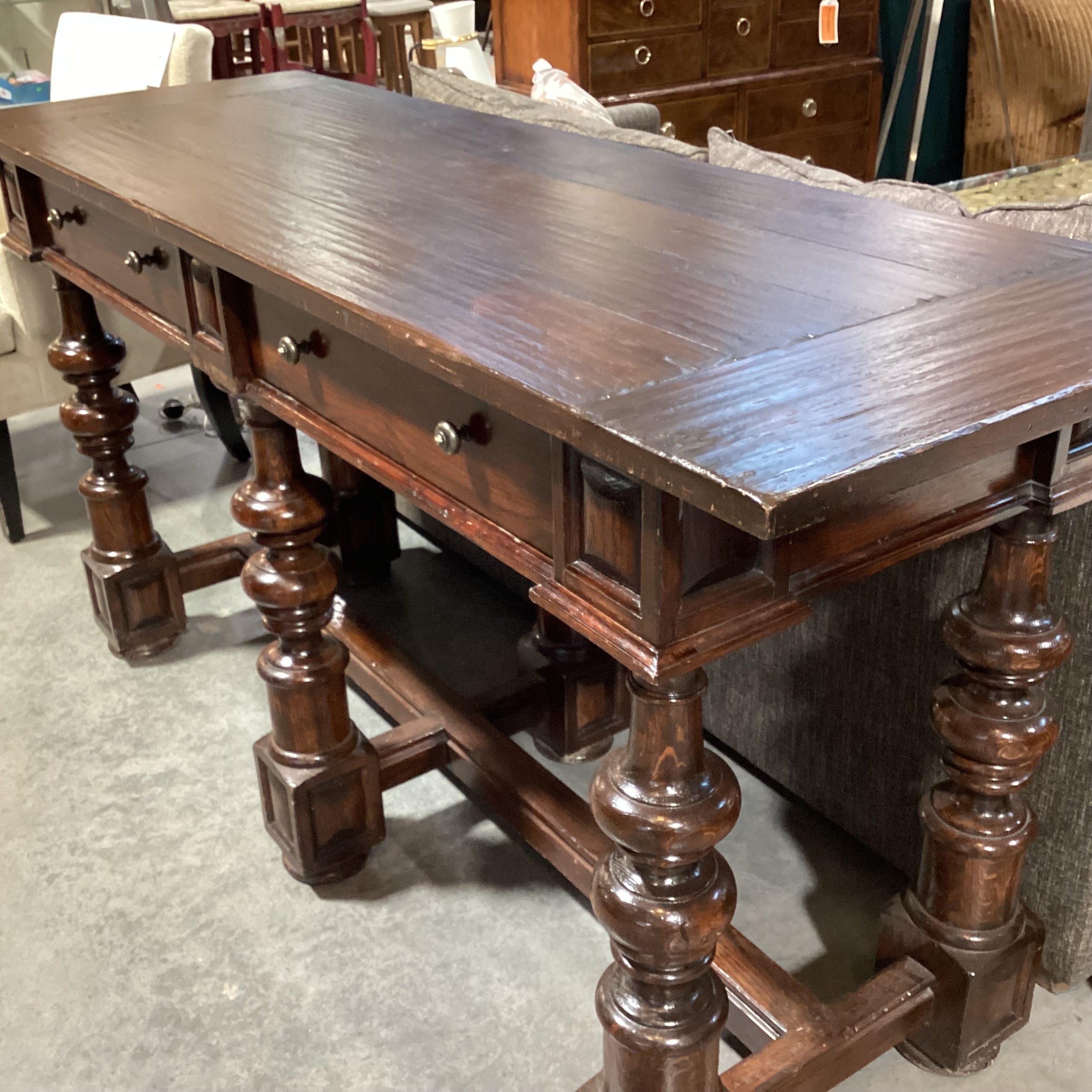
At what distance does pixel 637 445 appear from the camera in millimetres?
661

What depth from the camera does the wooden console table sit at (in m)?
0.72

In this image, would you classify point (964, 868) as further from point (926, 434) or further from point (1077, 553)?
point (926, 434)

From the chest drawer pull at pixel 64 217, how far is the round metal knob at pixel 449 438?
34.9 inches

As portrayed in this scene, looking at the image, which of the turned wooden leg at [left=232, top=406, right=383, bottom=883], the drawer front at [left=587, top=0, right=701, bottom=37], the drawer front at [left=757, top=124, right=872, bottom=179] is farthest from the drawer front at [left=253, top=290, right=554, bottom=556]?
the drawer front at [left=757, top=124, right=872, bottom=179]

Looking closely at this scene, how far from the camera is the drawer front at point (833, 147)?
409 cm

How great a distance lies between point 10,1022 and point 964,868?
1.03m

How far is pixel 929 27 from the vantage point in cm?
342

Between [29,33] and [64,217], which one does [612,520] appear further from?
[29,33]

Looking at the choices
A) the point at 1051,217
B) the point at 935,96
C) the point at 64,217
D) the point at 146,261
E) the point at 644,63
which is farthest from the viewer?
the point at 935,96

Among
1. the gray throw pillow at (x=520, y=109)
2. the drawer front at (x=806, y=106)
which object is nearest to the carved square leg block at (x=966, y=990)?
the gray throw pillow at (x=520, y=109)

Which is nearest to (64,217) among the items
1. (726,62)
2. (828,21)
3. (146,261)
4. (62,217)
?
(62,217)

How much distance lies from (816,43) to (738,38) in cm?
35

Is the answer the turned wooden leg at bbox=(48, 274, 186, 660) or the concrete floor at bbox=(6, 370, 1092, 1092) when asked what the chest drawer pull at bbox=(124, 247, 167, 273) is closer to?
the turned wooden leg at bbox=(48, 274, 186, 660)

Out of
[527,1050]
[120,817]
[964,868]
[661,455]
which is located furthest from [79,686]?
[661,455]
